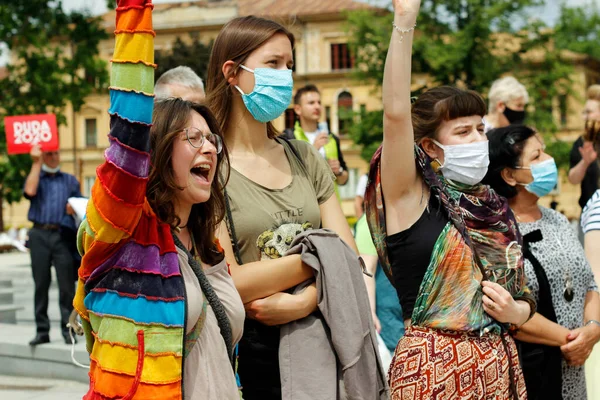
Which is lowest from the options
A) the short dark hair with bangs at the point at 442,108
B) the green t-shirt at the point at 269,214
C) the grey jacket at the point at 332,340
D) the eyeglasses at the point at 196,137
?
the grey jacket at the point at 332,340

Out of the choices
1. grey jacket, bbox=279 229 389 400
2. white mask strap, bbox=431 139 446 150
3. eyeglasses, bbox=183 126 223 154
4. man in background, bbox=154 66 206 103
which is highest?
man in background, bbox=154 66 206 103

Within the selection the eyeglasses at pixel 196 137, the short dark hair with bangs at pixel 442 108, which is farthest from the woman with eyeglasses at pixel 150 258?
the short dark hair with bangs at pixel 442 108

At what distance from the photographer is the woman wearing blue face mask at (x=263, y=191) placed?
334 centimetres

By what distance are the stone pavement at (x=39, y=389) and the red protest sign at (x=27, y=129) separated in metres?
3.64

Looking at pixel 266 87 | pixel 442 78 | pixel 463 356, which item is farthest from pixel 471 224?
pixel 442 78

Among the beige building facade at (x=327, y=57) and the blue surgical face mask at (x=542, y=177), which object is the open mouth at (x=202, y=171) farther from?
the beige building facade at (x=327, y=57)

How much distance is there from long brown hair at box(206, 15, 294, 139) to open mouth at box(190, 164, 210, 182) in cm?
68

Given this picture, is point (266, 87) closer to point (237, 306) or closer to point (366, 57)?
point (237, 306)

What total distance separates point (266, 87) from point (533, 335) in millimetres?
1762

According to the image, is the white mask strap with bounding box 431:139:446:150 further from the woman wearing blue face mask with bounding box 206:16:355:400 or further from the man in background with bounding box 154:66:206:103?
the man in background with bounding box 154:66:206:103

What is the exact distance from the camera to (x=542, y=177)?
457 centimetres

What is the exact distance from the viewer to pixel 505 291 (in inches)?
141

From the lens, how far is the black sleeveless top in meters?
3.57

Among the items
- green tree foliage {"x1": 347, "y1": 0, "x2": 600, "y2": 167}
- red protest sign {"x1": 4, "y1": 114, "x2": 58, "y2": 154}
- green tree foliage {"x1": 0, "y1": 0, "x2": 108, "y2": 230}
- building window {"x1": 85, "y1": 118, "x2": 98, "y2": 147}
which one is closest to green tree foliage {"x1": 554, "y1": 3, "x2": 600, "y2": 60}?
green tree foliage {"x1": 347, "y1": 0, "x2": 600, "y2": 167}
